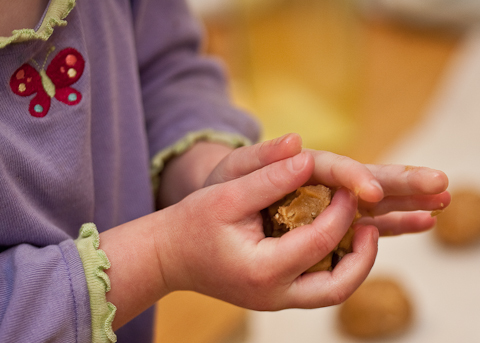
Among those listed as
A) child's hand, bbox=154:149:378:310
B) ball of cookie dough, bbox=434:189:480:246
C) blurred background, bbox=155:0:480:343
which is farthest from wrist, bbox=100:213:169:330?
Result: ball of cookie dough, bbox=434:189:480:246

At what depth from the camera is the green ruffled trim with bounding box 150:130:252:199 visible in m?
0.55

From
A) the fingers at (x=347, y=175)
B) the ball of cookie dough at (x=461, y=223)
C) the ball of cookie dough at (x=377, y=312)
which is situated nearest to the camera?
the fingers at (x=347, y=175)

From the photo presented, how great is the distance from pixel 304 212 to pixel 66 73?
0.79 feet

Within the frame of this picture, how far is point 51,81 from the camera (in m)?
0.42

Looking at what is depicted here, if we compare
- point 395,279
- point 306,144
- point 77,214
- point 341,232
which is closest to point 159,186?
point 77,214

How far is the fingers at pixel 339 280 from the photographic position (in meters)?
0.37

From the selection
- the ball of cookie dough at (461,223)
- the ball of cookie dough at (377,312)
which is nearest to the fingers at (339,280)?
the ball of cookie dough at (377,312)

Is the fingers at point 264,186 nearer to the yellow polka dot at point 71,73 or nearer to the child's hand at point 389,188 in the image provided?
the child's hand at point 389,188

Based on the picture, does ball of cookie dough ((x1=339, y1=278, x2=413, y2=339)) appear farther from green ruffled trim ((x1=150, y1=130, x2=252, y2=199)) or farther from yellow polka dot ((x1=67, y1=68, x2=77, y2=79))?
yellow polka dot ((x1=67, y1=68, x2=77, y2=79))

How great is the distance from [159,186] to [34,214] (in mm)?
199

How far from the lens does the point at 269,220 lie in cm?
41

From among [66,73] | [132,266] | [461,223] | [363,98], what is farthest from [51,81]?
[363,98]

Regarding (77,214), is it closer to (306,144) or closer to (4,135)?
(4,135)

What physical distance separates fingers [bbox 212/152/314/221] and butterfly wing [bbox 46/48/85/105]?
0.17 meters
